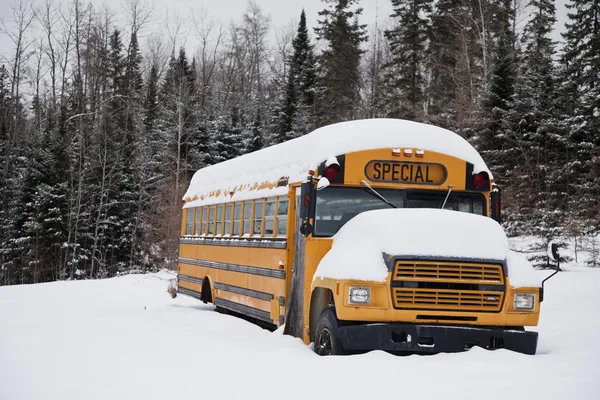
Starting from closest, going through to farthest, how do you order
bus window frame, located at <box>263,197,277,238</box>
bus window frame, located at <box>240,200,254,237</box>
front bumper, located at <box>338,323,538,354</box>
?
1. front bumper, located at <box>338,323,538,354</box>
2. bus window frame, located at <box>263,197,277,238</box>
3. bus window frame, located at <box>240,200,254,237</box>

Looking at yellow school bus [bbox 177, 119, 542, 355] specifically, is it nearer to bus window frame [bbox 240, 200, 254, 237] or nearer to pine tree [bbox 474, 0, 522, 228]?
bus window frame [bbox 240, 200, 254, 237]

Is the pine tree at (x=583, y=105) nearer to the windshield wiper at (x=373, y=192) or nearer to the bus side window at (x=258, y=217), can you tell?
the bus side window at (x=258, y=217)

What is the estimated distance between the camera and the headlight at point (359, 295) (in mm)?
6441

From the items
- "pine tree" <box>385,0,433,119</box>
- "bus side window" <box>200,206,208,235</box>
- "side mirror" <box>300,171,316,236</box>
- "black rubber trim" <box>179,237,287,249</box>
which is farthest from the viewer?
"pine tree" <box>385,0,433,119</box>

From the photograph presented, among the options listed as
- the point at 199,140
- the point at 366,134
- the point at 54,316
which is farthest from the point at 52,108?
the point at 366,134

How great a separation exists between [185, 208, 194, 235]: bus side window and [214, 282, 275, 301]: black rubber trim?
2591 millimetres

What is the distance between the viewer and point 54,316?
36.6ft

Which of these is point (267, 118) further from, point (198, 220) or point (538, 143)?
point (198, 220)

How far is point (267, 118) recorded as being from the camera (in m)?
54.5

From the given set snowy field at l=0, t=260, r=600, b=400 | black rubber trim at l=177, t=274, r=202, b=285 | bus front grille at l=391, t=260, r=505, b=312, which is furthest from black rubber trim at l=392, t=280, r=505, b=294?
black rubber trim at l=177, t=274, r=202, b=285

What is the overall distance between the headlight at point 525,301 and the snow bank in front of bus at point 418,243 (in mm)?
106

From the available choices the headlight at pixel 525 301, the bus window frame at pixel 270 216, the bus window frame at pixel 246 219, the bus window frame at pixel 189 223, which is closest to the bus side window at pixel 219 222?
the bus window frame at pixel 246 219

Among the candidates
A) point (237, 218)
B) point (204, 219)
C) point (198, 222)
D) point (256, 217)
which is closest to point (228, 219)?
point (237, 218)

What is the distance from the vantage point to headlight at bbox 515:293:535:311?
670cm
